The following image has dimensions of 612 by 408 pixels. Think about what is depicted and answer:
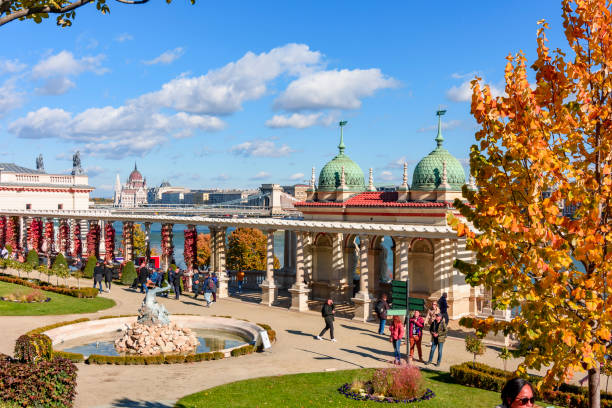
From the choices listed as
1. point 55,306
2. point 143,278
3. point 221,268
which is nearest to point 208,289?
point 221,268

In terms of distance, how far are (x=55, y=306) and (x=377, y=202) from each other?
1824 centimetres

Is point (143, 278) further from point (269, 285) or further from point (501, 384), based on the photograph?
point (501, 384)

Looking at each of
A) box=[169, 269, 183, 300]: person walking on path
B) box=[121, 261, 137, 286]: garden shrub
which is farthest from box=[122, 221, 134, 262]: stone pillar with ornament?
box=[169, 269, 183, 300]: person walking on path

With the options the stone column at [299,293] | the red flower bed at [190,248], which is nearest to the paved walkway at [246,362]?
the stone column at [299,293]

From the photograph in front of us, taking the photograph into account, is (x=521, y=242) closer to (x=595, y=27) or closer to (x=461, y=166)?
(x=595, y=27)

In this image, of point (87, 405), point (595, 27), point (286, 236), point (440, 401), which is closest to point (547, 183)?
point (595, 27)

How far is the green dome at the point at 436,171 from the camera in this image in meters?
32.3

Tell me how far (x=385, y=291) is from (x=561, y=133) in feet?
85.8

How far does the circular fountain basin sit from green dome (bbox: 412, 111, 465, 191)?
43.4ft

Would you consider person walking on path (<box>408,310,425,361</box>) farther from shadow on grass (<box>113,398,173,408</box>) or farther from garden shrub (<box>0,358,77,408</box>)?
garden shrub (<box>0,358,77,408</box>)

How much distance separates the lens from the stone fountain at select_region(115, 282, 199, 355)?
2164 cm

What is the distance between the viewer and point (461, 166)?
33.3 m

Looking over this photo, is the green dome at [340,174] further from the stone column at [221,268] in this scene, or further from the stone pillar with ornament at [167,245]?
the stone pillar with ornament at [167,245]

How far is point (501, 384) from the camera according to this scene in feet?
54.0
